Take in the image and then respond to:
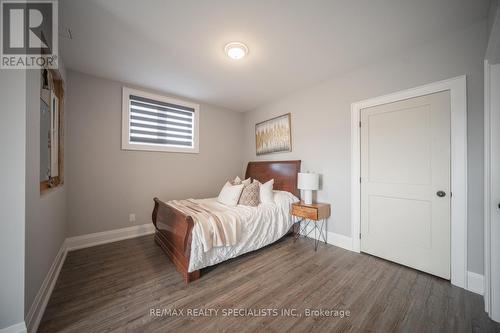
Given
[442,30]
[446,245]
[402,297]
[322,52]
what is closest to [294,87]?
[322,52]

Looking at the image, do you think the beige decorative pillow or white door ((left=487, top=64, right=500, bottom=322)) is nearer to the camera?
white door ((left=487, top=64, right=500, bottom=322))

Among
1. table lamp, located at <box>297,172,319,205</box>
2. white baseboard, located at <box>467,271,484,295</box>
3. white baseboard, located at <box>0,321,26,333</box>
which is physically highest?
table lamp, located at <box>297,172,319,205</box>

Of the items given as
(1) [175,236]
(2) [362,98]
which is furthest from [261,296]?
(2) [362,98]

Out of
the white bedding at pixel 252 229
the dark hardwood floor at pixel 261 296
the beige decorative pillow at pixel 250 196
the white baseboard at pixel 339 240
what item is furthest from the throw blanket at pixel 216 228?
the white baseboard at pixel 339 240

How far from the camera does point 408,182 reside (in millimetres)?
2238

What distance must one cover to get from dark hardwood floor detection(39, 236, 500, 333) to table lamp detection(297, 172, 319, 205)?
2.80ft

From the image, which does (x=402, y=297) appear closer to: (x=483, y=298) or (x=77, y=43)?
(x=483, y=298)

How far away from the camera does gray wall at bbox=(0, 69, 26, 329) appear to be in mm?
1214

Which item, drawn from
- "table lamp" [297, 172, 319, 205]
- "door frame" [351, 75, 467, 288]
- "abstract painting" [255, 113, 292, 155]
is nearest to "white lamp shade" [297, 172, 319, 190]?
"table lamp" [297, 172, 319, 205]

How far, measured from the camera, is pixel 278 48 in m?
2.24

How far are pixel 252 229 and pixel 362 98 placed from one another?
7.94 feet

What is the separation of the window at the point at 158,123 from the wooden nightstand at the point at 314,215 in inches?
95.4

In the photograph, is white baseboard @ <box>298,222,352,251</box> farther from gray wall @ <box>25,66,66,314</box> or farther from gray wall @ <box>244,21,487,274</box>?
gray wall @ <box>25,66,66,314</box>

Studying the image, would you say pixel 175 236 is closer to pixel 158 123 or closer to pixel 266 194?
pixel 266 194
